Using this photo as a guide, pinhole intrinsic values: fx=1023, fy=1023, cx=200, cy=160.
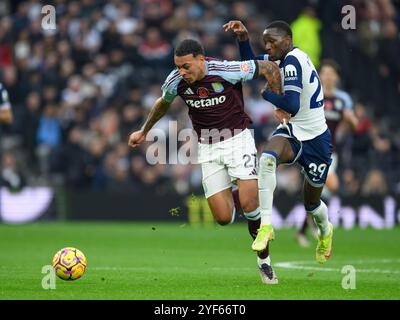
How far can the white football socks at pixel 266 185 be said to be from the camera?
10438 millimetres

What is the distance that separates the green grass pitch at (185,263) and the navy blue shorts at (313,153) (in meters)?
1.17

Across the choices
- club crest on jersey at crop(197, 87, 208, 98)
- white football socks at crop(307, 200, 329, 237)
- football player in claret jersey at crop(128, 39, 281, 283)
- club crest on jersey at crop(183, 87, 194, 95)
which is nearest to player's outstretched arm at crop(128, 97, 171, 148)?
football player in claret jersey at crop(128, 39, 281, 283)

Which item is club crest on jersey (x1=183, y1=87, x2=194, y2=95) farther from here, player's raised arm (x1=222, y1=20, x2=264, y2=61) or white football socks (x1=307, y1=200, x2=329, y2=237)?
white football socks (x1=307, y1=200, x2=329, y2=237)


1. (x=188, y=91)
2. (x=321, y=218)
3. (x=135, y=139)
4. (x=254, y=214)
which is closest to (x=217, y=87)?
(x=188, y=91)

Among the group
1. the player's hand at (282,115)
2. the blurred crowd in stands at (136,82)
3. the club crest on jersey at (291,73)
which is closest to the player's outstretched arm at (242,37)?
the club crest on jersey at (291,73)

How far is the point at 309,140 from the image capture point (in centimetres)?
1138

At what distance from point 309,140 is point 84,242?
6427mm

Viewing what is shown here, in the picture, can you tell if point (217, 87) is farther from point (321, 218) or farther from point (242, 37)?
point (321, 218)

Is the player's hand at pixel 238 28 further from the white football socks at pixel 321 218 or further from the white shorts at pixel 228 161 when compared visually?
the white football socks at pixel 321 218

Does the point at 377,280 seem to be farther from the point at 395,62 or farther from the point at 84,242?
the point at 395,62

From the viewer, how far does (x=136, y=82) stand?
77.2 ft

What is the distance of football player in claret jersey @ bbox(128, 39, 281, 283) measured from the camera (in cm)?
1065

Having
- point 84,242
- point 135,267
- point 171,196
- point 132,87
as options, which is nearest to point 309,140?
point 135,267

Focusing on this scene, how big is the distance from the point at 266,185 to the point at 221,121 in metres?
0.88
